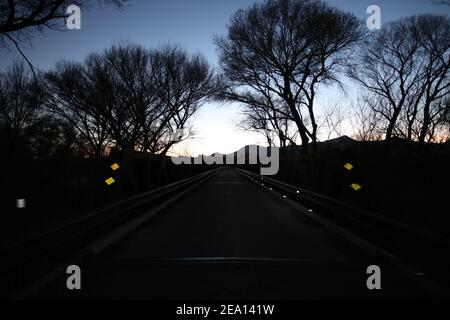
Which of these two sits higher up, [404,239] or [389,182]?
[389,182]

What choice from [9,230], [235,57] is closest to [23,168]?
[9,230]

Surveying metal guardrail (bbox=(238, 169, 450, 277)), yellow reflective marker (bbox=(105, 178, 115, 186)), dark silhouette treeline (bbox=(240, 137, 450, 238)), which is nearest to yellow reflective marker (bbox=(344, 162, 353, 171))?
dark silhouette treeline (bbox=(240, 137, 450, 238))

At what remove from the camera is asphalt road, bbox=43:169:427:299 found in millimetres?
4328

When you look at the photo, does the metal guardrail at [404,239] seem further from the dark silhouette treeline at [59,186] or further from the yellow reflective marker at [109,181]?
the yellow reflective marker at [109,181]

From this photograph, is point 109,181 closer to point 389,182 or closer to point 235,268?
point 235,268

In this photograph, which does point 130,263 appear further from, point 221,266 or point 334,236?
point 334,236

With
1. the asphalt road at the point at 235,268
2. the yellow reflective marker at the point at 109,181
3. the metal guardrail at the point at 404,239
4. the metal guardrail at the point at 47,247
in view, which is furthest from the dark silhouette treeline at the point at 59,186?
the metal guardrail at the point at 404,239

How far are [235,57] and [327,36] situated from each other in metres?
6.06

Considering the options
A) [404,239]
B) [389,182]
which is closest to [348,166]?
[389,182]

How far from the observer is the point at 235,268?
5.33 metres

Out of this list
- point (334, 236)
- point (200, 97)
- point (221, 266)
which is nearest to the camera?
point (221, 266)

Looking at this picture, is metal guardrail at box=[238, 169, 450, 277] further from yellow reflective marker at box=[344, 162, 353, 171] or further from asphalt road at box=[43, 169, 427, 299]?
yellow reflective marker at box=[344, 162, 353, 171]

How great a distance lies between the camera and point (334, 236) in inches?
301

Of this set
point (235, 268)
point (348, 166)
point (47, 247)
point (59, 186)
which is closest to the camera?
point (47, 247)
